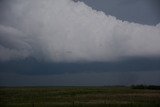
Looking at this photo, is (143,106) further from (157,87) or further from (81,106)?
(157,87)

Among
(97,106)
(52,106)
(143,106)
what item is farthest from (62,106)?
(143,106)

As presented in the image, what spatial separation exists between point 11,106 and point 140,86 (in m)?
79.5

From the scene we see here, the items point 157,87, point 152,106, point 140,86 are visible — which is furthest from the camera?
point 140,86

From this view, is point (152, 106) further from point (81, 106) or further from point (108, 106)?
point (81, 106)

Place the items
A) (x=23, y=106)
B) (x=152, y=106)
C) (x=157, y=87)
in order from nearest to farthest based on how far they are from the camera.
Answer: (x=152, y=106) → (x=23, y=106) → (x=157, y=87)

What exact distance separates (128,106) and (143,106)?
1408 mm

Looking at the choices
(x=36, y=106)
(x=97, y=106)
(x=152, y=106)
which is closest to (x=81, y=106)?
(x=97, y=106)

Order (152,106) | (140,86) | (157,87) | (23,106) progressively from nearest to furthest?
(152,106) < (23,106) < (157,87) < (140,86)

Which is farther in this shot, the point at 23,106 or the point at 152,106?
the point at 23,106

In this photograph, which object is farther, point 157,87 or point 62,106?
point 157,87

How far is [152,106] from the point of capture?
2959cm

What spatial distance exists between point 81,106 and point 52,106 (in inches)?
110

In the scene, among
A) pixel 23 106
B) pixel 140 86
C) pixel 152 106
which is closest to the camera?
pixel 152 106

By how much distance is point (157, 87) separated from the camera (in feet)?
330
